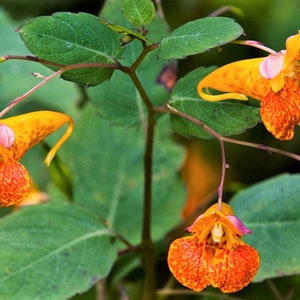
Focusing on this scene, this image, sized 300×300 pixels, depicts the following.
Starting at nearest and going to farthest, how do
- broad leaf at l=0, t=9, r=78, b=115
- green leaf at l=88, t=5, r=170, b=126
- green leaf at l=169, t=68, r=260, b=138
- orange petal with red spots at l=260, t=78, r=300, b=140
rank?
1. orange petal with red spots at l=260, t=78, r=300, b=140
2. green leaf at l=169, t=68, r=260, b=138
3. green leaf at l=88, t=5, r=170, b=126
4. broad leaf at l=0, t=9, r=78, b=115

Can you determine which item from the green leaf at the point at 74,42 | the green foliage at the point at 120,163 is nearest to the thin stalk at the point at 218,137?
the green foliage at the point at 120,163

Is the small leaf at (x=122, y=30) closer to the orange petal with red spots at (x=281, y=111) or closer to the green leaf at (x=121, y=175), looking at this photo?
the orange petal with red spots at (x=281, y=111)

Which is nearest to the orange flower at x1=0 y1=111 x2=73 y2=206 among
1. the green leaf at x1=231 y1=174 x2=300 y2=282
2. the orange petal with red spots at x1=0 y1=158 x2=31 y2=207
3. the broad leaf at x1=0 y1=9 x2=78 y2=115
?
the orange petal with red spots at x1=0 y1=158 x2=31 y2=207

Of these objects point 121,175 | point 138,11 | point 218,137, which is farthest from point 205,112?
point 121,175

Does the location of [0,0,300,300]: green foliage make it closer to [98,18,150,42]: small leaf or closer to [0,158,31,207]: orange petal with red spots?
[98,18,150,42]: small leaf

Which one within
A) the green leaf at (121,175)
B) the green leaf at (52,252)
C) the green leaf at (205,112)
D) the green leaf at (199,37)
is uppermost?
the green leaf at (199,37)

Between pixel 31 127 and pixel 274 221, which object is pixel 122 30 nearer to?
pixel 31 127

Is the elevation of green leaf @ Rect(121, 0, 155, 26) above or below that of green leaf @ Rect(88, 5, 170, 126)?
above

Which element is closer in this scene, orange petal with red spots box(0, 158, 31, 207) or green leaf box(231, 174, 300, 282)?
orange petal with red spots box(0, 158, 31, 207)
